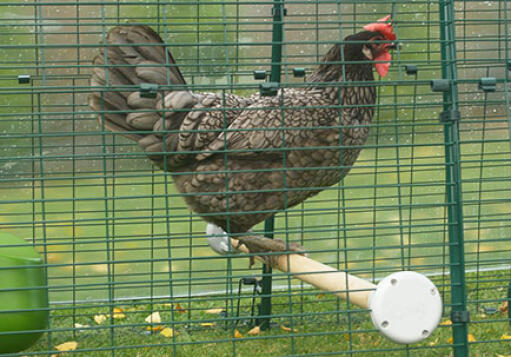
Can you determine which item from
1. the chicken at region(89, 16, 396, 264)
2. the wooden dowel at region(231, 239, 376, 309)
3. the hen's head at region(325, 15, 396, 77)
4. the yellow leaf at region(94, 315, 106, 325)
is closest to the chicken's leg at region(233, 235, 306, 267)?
Result: the chicken at region(89, 16, 396, 264)

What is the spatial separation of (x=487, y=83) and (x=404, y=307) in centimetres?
71

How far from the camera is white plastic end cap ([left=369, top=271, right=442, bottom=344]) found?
161 cm

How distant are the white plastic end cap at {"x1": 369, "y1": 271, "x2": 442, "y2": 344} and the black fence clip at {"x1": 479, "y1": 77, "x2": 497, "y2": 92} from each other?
60 centimetres

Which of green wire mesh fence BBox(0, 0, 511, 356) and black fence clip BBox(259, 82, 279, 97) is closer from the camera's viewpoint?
black fence clip BBox(259, 82, 279, 97)

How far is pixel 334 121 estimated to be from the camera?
2348 millimetres

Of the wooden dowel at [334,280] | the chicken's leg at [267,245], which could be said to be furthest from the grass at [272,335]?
the wooden dowel at [334,280]

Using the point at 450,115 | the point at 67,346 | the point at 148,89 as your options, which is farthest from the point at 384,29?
the point at 67,346

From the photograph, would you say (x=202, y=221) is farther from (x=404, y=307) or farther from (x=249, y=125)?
(x=404, y=307)

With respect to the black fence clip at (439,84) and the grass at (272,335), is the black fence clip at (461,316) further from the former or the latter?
the black fence clip at (439,84)

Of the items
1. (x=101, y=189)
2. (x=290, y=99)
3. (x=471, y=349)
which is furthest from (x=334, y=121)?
(x=101, y=189)

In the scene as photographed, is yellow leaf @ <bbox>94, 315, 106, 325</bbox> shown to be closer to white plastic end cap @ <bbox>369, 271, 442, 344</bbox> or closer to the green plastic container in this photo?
the green plastic container

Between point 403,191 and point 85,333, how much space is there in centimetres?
233

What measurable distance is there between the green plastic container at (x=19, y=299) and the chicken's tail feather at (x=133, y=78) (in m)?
0.67

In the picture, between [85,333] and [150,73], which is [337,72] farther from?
[85,333]
